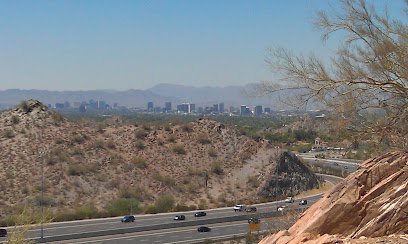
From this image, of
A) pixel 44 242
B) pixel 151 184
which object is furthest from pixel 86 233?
pixel 151 184

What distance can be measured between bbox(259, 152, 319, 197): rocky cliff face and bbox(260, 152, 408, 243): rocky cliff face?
170 ft

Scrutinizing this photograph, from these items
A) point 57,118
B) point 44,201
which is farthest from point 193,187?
point 57,118

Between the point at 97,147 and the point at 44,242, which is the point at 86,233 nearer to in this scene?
the point at 44,242

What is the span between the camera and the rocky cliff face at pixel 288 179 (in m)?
62.7

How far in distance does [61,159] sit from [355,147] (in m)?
52.4

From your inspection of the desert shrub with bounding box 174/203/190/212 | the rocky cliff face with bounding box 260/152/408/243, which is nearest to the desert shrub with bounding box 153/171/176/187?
the desert shrub with bounding box 174/203/190/212

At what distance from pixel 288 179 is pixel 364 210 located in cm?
5625

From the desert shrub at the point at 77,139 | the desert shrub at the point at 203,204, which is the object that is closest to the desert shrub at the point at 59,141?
the desert shrub at the point at 77,139

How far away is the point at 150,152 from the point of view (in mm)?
69812

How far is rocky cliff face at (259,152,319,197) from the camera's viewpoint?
6267 cm

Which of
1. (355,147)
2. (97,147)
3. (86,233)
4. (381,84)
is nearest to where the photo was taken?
→ (381,84)

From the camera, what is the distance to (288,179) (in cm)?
6462

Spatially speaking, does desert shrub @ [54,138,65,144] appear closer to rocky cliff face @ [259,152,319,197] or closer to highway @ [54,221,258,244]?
rocky cliff face @ [259,152,319,197]

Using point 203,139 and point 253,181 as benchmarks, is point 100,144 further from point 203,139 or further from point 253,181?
point 253,181
